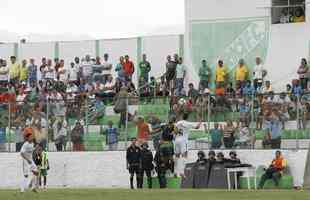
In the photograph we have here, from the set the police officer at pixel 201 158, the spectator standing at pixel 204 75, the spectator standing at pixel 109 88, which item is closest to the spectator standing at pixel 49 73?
the spectator standing at pixel 109 88

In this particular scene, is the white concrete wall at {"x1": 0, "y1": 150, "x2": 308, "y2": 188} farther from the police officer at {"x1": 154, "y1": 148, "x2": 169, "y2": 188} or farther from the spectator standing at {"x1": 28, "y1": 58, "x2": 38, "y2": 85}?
the spectator standing at {"x1": 28, "y1": 58, "x2": 38, "y2": 85}

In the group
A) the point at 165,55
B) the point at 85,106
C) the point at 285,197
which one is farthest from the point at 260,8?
the point at 285,197

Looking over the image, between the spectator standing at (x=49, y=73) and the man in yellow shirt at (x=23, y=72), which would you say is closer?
the spectator standing at (x=49, y=73)

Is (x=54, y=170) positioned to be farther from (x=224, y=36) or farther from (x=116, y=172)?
(x=224, y=36)

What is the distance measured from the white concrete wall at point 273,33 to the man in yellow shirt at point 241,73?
3.95ft

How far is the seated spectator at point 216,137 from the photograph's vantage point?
119ft

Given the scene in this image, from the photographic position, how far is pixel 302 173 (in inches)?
1394

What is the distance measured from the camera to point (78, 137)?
127 feet

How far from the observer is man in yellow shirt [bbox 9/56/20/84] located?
43.8 metres

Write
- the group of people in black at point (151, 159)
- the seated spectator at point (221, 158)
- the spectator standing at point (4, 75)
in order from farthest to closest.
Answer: the spectator standing at point (4, 75)
the group of people in black at point (151, 159)
the seated spectator at point (221, 158)

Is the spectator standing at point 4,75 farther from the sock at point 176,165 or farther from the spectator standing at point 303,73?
the spectator standing at point 303,73

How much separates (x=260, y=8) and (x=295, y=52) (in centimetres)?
247

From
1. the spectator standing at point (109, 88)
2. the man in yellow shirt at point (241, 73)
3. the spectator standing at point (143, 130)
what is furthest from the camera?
the spectator standing at point (109, 88)

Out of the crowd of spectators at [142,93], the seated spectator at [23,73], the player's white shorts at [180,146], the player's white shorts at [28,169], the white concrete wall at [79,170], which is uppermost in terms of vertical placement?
the seated spectator at [23,73]
